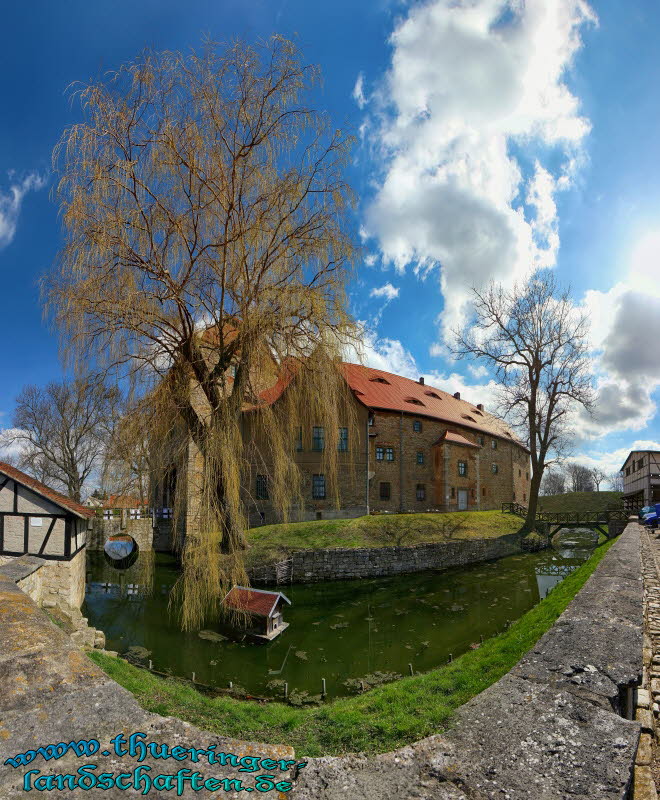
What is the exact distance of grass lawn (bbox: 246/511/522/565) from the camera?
18.3m

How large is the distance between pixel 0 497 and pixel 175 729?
1256 centimetres

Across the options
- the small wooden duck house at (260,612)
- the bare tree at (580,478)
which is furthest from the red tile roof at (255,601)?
the bare tree at (580,478)

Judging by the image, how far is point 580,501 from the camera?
45938 mm

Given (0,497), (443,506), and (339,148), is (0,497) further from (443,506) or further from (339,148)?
(443,506)

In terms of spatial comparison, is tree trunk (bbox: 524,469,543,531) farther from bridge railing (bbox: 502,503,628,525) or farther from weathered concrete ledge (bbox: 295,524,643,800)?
weathered concrete ledge (bbox: 295,524,643,800)

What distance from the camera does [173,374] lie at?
8609 millimetres

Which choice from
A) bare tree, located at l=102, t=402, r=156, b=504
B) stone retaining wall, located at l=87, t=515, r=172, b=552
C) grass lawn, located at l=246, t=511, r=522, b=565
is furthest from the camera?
stone retaining wall, located at l=87, t=515, r=172, b=552

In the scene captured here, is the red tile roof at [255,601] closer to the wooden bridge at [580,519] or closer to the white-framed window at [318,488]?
the white-framed window at [318,488]

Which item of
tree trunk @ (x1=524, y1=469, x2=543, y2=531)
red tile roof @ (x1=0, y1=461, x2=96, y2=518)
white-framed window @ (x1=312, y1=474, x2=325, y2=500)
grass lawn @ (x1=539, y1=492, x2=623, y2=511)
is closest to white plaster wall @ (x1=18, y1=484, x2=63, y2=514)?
red tile roof @ (x1=0, y1=461, x2=96, y2=518)

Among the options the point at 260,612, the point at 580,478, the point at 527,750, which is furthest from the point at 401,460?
the point at 580,478

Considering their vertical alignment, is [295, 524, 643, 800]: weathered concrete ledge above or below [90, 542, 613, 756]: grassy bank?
above

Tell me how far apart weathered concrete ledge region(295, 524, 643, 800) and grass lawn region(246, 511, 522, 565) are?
51.0ft

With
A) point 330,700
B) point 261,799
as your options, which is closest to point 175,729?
point 261,799

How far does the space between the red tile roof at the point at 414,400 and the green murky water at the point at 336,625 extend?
1146 centimetres
